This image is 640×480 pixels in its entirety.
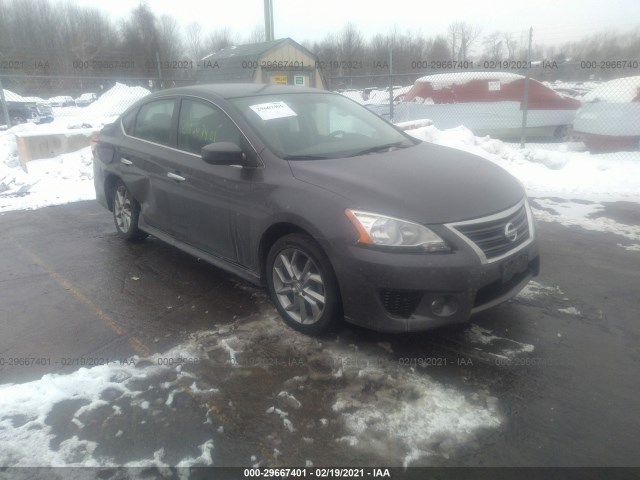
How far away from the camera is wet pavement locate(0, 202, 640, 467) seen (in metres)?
2.39

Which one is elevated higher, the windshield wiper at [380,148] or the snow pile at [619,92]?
the snow pile at [619,92]

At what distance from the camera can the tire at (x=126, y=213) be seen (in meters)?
A: 5.10

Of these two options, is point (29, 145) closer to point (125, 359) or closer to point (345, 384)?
point (125, 359)

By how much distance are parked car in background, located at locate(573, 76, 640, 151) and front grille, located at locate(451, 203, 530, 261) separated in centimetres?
805

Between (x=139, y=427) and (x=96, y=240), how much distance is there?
3.66 meters

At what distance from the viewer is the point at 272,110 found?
3.91m

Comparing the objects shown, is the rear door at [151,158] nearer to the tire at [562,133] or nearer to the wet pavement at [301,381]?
the wet pavement at [301,381]

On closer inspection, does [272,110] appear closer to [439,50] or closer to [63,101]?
[63,101]

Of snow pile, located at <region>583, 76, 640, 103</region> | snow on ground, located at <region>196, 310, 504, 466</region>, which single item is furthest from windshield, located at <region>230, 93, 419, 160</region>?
snow pile, located at <region>583, 76, 640, 103</region>

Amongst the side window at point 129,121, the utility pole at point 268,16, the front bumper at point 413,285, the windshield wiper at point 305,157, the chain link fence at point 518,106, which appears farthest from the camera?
the utility pole at point 268,16

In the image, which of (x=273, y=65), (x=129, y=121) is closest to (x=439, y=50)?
(x=273, y=65)

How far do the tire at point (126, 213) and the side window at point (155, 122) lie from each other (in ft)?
2.19

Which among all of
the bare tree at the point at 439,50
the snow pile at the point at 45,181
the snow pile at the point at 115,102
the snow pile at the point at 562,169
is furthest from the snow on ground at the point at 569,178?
the bare tree at the point at 439,50

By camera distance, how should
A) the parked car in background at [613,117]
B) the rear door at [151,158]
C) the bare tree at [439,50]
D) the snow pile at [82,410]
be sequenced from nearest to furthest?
the snow pile at [82,410] < the rear door at [151,158] < the parked car in background at [613,117] < the bare tree at [439,50]
